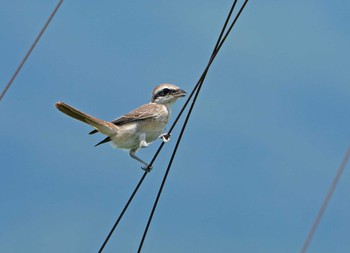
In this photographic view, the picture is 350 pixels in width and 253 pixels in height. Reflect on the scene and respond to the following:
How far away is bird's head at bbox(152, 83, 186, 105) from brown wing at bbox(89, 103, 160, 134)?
0.18 m

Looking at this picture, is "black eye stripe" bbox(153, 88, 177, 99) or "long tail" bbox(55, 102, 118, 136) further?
"black eye stripe" bbox(153, 88, 177, 99)

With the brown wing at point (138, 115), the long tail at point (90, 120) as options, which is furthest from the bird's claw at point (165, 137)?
the long tail at point (90, 120)

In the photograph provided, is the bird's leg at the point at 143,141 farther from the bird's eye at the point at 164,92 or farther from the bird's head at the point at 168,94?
the bird's eye at the point at 164,92

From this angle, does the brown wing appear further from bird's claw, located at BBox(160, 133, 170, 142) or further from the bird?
bird's claw, located at BBox(160, 133, 170, 142)

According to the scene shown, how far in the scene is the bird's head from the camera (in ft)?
31.8

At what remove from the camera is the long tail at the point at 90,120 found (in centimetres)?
842

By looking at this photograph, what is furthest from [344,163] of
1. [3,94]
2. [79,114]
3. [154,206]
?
[79,114]

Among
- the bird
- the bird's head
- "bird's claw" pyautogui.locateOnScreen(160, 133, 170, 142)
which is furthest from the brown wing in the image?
"bird's claw" pyautogui.locateOnScreen(160, 133, 170, 142)

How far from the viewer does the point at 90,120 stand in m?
8.95

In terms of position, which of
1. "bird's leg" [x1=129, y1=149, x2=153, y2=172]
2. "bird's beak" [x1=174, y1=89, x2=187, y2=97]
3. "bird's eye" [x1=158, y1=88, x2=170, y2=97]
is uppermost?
"bird's beak" [x1=174, y1=89, x2=187, y2=97]

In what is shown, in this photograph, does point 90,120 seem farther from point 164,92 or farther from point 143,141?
point 164,92

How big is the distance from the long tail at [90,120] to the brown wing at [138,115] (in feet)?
0.41

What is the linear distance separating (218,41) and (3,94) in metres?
1.84

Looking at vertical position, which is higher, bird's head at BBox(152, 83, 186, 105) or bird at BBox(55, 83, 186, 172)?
bird's head at BBox(152, 83, 186, 105)
